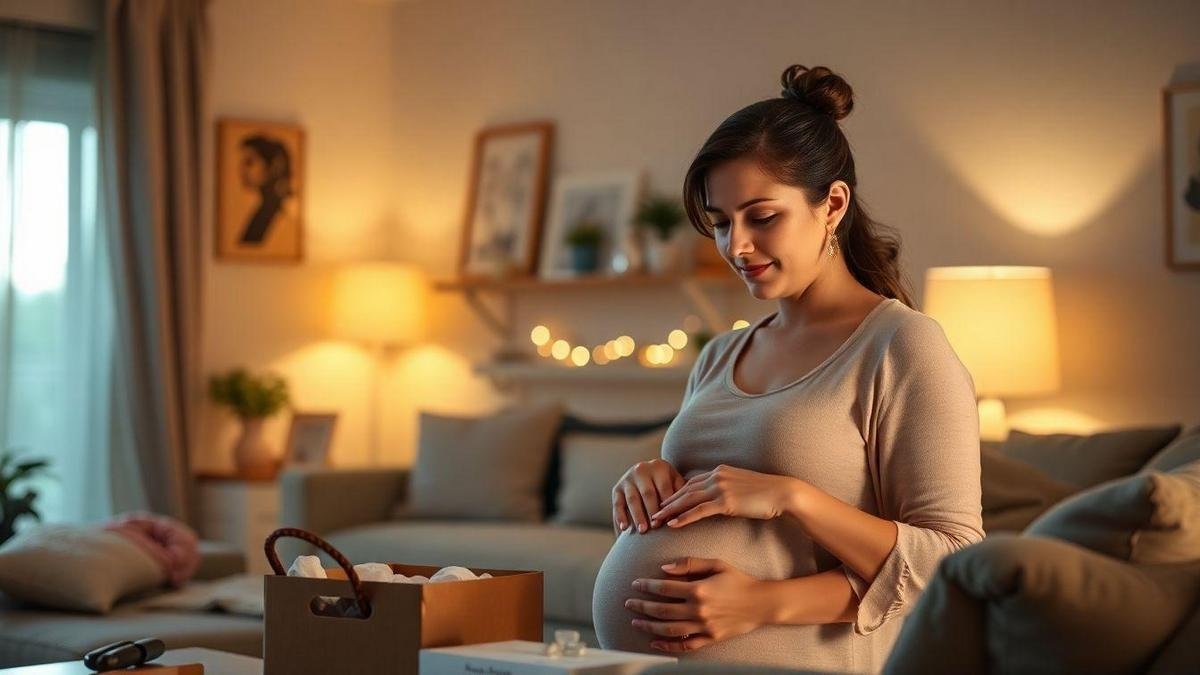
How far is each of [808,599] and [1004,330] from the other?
2641 mm

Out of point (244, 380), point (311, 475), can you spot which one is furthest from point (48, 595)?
point (244, 380)

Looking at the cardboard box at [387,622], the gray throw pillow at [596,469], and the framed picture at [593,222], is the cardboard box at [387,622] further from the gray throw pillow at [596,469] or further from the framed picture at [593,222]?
the framed picture at [593,222]

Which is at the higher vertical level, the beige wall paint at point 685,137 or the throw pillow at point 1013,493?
the beige wall paint at point 685,137

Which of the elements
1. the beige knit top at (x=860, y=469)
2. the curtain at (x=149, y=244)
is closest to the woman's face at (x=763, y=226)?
the beige knit top at (x=860, y=469)

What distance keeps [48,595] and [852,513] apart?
8.61 ft

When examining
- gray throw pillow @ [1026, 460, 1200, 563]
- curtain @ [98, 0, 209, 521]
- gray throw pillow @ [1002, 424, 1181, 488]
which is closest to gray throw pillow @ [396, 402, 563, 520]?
curtain @ [98, 0, 209, 521]

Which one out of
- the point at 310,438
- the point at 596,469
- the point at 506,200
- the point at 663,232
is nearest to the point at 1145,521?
the point at 596,469

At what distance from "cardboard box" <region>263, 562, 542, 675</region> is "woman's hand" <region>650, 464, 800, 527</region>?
211 millimetres

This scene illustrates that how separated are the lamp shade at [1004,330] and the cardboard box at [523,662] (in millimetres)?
2850

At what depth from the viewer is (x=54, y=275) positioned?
5.94m

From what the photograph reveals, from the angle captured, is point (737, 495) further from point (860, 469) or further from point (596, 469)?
point (596, 469)

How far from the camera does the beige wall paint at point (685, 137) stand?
4395 millimetres

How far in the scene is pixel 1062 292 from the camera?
454cm

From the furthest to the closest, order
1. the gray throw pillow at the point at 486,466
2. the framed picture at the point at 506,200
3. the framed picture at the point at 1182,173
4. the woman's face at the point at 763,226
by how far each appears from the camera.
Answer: the framed picture at the point at 506,200 < the gray throw pillow at the point at 486,466 < the framed picture at the point at 1182,173 < the woman's face at the point at 763,226
